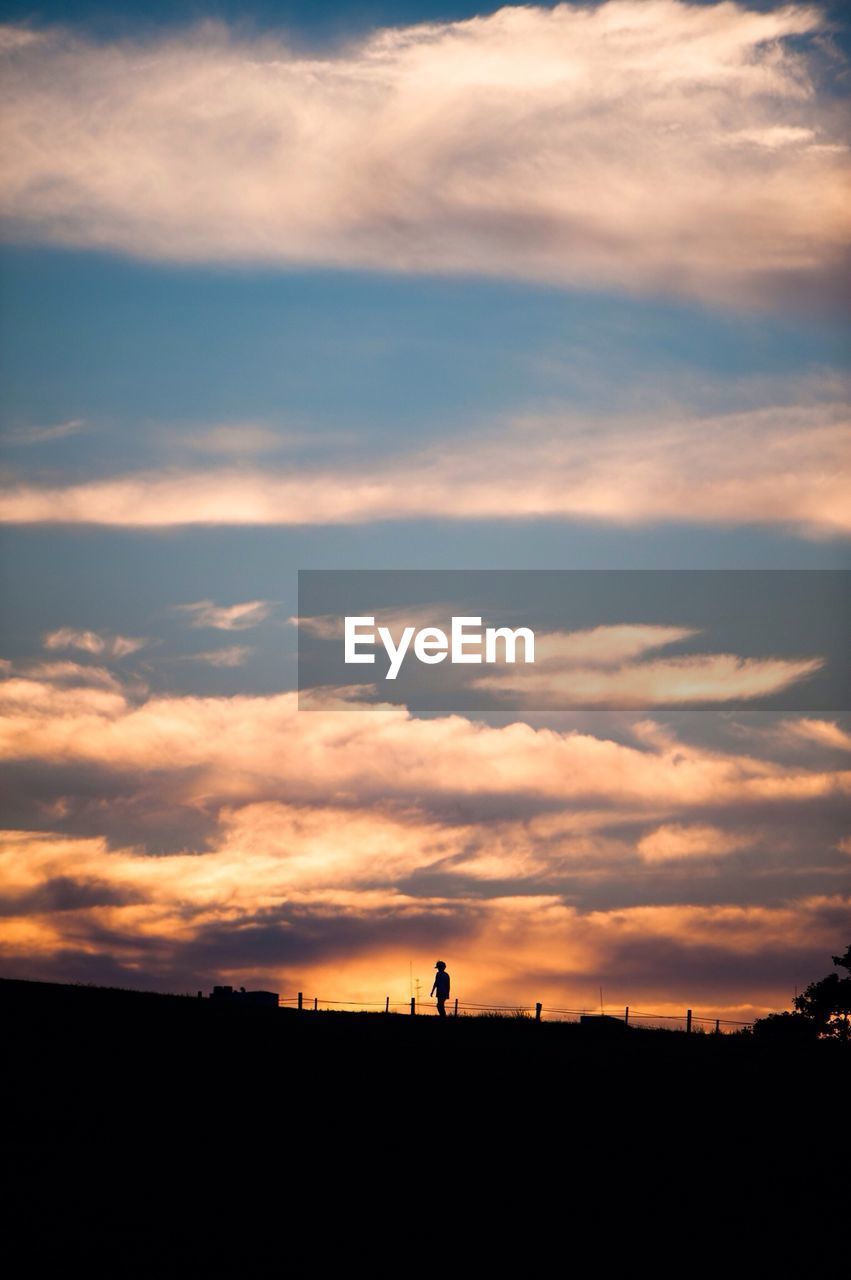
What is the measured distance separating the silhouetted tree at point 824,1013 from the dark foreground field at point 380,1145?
50.3 metres

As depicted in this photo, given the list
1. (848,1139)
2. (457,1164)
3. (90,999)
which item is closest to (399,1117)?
(457,1164)

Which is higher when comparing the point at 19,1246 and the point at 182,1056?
the point at 182,1056

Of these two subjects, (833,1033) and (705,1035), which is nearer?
(705,1035)

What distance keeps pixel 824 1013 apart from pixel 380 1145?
64908 mm

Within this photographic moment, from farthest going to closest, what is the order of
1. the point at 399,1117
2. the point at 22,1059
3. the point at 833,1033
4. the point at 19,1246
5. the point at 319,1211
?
the point at 833,1033 → the point at 22,1059 → the point at 399,1117 → the point at 319,1211 → the point at 19,1246

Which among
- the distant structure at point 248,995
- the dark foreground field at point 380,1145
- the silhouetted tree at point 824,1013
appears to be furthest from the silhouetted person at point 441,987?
the silhouetted tree at point 824,1013

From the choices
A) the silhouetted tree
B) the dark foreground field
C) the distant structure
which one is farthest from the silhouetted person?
the silhouetted tree

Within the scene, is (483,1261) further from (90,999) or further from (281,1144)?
(90,999)

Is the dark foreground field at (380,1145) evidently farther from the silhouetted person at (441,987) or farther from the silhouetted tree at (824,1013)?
the silhouetted tree at (824,1013)

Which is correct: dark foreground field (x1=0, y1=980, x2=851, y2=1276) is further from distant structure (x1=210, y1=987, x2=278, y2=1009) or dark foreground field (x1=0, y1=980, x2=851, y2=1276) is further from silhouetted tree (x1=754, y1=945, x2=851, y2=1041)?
silhouetted tree (x1=754, y1=945, x2=851, y2=1041)

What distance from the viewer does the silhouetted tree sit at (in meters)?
85.8

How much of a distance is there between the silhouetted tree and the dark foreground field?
50.3m

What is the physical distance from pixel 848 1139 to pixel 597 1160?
5.64 metres

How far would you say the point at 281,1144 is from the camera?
27.5 metres
